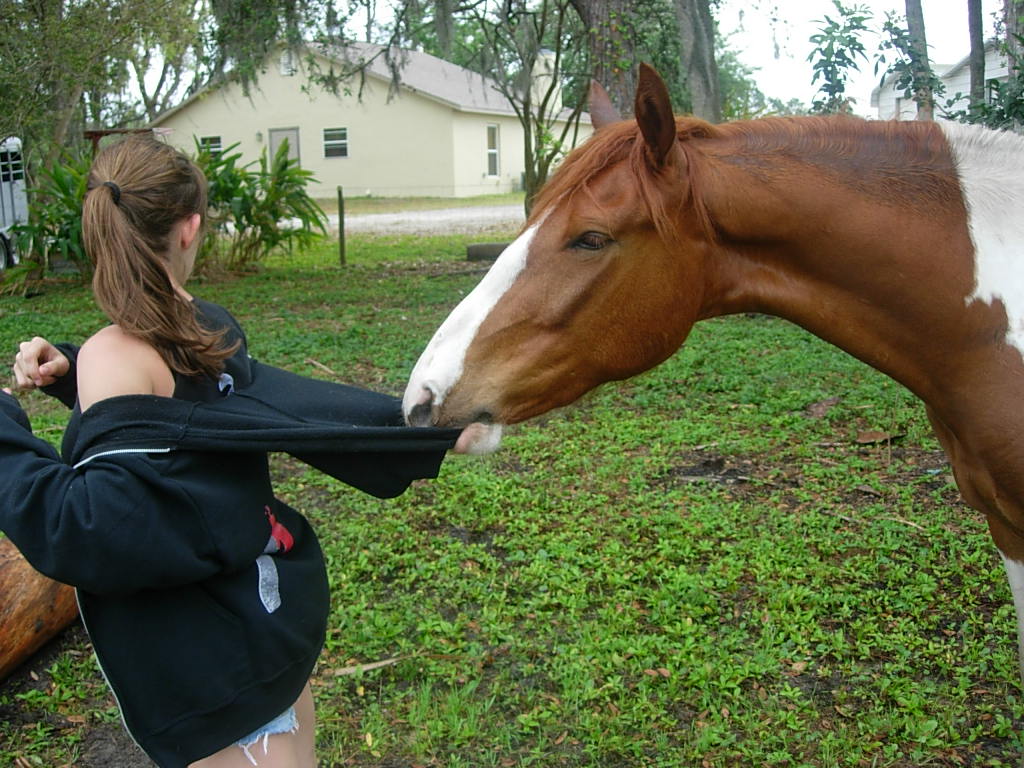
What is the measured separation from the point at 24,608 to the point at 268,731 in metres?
1.82

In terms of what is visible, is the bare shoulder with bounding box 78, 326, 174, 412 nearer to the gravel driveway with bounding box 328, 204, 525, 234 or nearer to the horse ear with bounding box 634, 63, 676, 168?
the horse ear with bounding box 634, 63, 676, 168

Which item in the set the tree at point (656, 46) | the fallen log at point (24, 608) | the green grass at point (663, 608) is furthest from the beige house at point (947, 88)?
the fallen log at point (24, 608)

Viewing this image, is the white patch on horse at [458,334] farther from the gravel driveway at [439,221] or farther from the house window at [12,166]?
the gravel driveway at [439,221]

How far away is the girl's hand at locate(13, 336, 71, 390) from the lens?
6.36 feet

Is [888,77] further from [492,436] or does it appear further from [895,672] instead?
[492,436]

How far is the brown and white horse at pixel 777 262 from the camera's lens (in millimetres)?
1957

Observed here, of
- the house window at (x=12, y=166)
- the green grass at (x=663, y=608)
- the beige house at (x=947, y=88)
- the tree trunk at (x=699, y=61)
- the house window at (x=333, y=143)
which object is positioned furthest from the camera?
the house window at (x=333, y=143)

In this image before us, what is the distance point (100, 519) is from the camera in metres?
1.52

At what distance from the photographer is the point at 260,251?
13.1 m

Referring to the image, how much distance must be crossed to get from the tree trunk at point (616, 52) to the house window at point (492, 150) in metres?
24.9

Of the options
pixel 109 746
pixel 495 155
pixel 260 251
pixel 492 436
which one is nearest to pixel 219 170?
pixel 260 251

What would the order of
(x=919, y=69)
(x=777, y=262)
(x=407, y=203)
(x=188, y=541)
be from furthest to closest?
(x=407, y=203)
(x=919, y=69)
(x=777, y=262)
(x=188, y=541)

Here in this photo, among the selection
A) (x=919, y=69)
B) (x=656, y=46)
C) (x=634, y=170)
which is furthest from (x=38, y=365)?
(x=656, y=46)

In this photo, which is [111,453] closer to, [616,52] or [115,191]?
[115,191]
